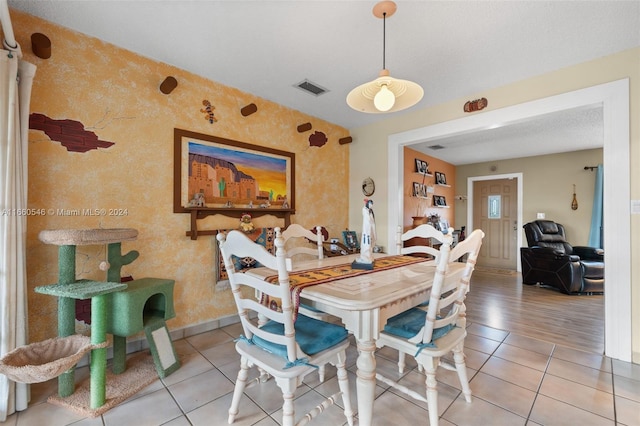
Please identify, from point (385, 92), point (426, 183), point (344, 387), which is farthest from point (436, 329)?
point (426, 183)

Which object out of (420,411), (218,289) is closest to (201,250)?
(218,289)

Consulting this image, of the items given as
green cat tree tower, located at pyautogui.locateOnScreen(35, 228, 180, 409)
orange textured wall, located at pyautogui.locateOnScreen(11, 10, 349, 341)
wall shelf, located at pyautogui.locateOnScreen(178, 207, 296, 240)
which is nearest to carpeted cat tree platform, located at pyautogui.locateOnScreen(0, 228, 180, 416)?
green cat tree tower, located at pyautogui.locateOnScreen(35, 228, 180, 409)

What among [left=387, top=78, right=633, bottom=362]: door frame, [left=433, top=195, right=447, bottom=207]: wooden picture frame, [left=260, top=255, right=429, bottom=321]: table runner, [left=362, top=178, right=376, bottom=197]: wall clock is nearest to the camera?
[left=260, top=255, right=429, bottom=321]: table runner

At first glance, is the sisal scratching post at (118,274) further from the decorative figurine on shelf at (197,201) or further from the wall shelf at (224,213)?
the decorative figurine on shelf at (197,201)

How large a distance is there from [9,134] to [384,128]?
3496 millimetres

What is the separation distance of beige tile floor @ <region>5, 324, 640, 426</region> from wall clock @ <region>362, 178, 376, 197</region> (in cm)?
216

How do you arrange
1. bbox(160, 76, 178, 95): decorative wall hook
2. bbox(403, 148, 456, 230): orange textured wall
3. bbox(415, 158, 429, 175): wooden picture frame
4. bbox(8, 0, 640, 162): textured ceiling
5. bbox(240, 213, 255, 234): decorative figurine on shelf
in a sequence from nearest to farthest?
bbox(8, 0, 640, 162): textured ceiling, bbox(160, 76, 178, 95): decorative wall hook, bbox(240, 213, 255, 234): decorative figurine on shelf, bbox(403, 148, 456, 230): orange textured wall, bbox(415, 158, 429, 175): wooden picture frame

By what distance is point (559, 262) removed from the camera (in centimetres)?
410

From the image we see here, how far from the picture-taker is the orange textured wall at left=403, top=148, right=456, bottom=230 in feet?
15.9

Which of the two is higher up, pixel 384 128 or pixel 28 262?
pixel 384 128

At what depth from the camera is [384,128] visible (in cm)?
381

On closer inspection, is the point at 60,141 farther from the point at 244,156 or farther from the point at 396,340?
the point at 396,340

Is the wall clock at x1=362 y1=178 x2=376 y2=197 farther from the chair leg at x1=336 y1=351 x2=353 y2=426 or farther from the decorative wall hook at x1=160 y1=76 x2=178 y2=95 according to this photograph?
the chair leg at x1=336 y1=351 x2=353 y2=426

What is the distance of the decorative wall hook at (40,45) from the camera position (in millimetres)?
1833
